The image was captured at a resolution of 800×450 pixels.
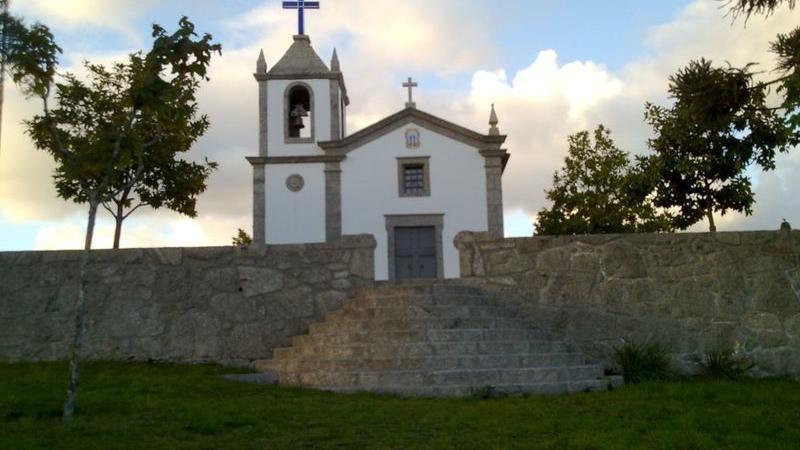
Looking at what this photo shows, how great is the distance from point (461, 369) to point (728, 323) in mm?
3669

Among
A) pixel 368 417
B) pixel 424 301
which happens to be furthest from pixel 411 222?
pixel 368 417

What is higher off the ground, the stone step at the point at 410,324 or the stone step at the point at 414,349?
the stone step at the point at 410,324

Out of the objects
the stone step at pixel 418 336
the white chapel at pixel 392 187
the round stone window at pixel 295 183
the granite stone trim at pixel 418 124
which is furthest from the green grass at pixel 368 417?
the round stone window at pixel 295 183

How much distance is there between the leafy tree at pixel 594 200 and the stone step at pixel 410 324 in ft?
58.6

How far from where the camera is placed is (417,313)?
9.17 m

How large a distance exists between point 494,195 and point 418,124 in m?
3.75

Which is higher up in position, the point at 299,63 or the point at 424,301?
the point at 299,63

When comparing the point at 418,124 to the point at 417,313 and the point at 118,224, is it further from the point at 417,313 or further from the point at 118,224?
the point at 417,313

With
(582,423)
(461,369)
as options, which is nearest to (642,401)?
(582,423)

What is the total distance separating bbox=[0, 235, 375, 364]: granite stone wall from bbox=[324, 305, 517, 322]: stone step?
0.36 meters

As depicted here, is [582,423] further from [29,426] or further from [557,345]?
[29,426]

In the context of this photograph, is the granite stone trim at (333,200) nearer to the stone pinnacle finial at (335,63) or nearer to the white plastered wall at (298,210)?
the white plastered wall at (298,210)

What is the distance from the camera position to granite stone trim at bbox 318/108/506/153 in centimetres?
2605

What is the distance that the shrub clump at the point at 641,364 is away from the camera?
856 centimetres
